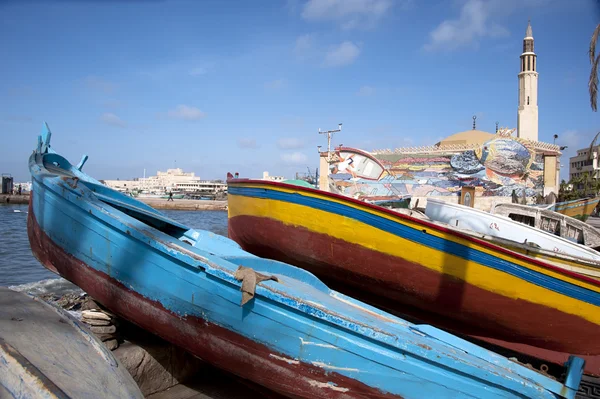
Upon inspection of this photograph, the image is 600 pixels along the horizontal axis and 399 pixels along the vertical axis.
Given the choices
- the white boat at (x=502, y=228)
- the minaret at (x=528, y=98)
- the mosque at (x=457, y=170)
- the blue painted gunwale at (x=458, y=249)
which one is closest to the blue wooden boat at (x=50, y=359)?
the blue painted gunwale at (x=458, y=249)

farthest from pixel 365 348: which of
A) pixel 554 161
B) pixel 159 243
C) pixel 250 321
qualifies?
pixel 554 161

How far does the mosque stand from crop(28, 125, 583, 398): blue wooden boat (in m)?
22.3

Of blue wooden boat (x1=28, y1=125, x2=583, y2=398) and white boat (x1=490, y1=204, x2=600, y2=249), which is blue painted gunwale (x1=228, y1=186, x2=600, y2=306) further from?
white boat (x1=490, y1=204, x2=600, y2=249)

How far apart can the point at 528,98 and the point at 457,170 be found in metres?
20.5

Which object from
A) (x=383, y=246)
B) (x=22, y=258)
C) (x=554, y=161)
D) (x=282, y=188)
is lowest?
(x=22, y=258)

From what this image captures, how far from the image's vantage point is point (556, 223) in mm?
8695

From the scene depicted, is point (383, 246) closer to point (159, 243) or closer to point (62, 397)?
point (159, 243)

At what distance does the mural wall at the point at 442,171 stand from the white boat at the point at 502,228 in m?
18.5

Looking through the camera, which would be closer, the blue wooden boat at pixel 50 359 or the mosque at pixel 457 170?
the blue wooden boat at pixel 50 359

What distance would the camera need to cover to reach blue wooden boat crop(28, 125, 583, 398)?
120 inches

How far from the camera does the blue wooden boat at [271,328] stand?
305cm

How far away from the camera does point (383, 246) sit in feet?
17.8

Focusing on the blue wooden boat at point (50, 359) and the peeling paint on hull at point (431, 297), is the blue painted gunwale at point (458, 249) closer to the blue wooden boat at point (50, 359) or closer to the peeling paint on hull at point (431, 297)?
the peeling paint on hull at point (431, 297)

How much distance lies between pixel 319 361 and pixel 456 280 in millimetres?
2761
